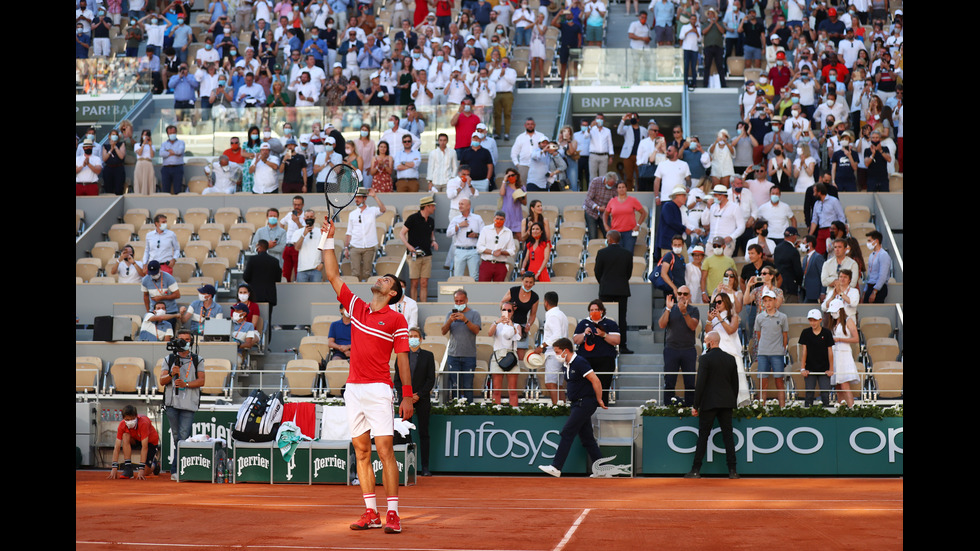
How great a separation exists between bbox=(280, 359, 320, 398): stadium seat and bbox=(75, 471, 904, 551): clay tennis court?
3.11 meters

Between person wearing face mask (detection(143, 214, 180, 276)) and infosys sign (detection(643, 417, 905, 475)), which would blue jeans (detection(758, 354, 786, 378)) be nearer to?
infosys sign (detection(643, 417, 905, 475))

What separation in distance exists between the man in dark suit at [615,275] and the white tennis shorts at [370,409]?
30.3ft

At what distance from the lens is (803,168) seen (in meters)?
22.5

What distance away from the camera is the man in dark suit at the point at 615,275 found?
1853cm

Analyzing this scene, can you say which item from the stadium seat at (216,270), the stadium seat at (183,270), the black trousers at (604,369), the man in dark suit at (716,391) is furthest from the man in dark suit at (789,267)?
the stadium seat at (183,270)

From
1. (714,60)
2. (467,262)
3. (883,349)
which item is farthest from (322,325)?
(714,60)

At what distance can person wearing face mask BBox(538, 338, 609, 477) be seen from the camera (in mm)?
15258

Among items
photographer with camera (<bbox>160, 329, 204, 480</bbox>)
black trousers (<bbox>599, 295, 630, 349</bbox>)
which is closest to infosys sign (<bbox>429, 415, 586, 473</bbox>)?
black trousers (<bbox>599, 295, 630, 349</bbox>)

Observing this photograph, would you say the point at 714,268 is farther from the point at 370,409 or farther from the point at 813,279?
the point at 370,409

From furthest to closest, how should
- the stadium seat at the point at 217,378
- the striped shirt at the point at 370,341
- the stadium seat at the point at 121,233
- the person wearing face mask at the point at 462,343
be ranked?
the stadium seat at the point at 121,233 → the stadium seat at the point at 217,378 → the person wearing face mask at the point at 462,343 → the striped shirt at the point at 370,341

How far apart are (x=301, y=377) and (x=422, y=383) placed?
299cm

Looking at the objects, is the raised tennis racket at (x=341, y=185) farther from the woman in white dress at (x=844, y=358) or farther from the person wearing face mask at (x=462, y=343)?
the woman in white dress at (x=844, y=358)
